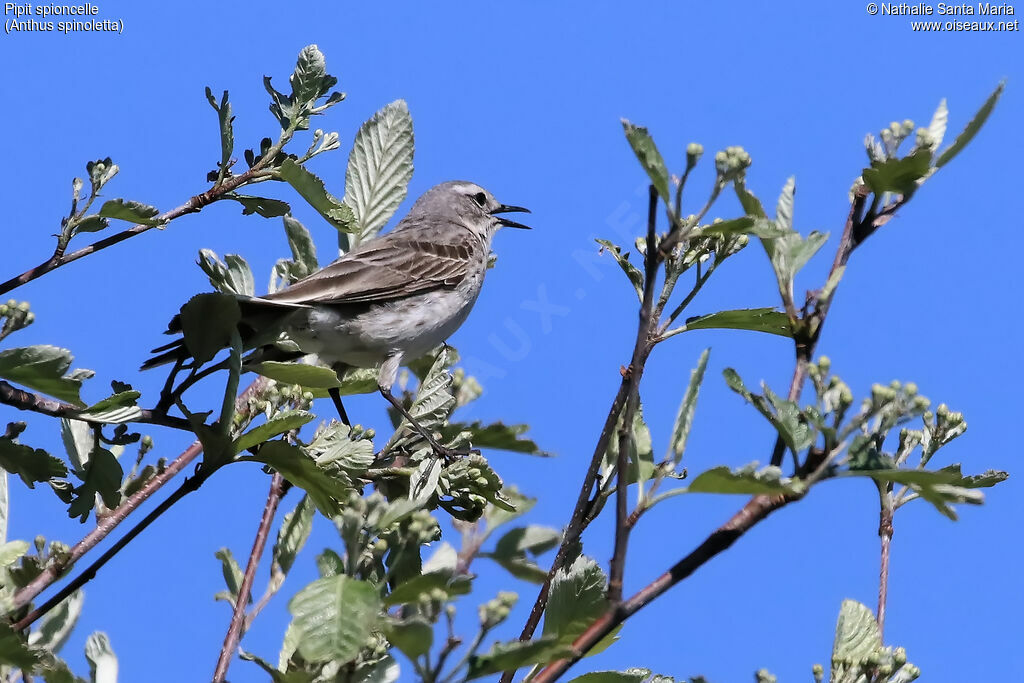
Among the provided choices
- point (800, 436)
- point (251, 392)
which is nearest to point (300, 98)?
point (251, 392)

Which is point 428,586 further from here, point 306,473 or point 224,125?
point 224,125

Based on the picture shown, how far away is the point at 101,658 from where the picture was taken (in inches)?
131

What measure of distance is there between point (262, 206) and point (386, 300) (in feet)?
9.28

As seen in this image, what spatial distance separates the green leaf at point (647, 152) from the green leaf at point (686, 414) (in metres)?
0.73

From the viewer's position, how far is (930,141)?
2.75 m

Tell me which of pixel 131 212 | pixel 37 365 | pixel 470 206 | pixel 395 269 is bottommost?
pixel 37 365

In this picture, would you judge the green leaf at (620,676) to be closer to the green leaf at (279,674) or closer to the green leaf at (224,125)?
the green leaf at (279,674)

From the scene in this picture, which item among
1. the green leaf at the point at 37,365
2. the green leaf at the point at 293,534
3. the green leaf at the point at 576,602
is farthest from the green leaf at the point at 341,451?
the green leaf at the point at 576,602

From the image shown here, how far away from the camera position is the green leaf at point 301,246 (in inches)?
197

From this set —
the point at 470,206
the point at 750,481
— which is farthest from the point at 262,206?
the point at 470,206

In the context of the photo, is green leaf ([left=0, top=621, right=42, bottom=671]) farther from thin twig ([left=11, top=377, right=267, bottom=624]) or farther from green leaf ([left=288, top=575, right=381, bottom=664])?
green leaf ([left=288, top=575, right=381, bottom=664])

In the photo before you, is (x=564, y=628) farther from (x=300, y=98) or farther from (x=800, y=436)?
(x=300, y=98)

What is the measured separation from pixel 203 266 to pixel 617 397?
2.31m

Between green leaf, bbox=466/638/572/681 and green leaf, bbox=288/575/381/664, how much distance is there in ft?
0.79
